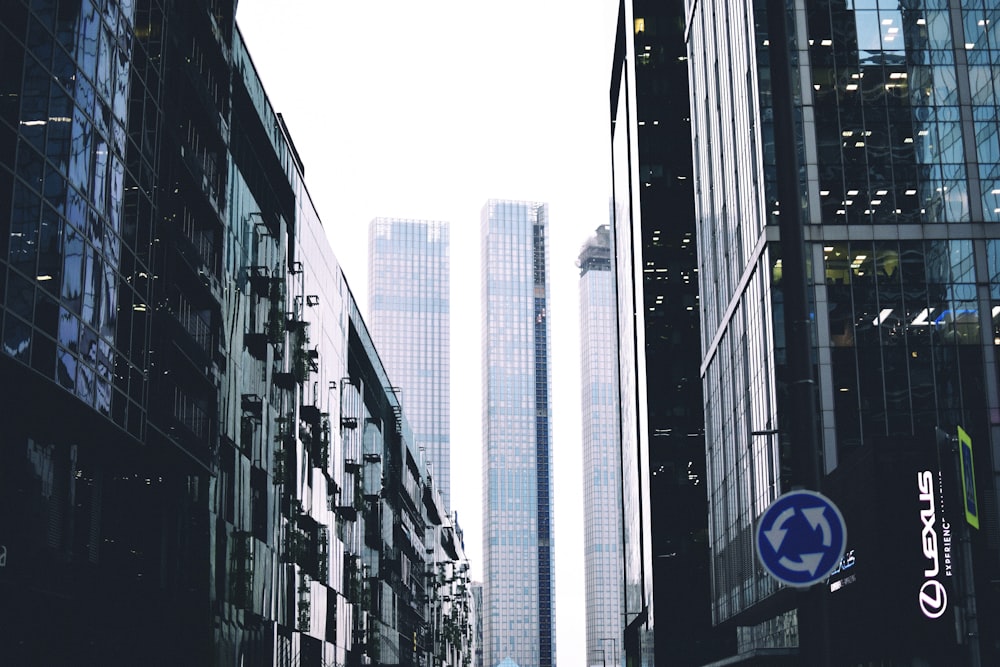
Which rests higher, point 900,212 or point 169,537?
point 900,212

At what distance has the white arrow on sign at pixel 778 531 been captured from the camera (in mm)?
11648

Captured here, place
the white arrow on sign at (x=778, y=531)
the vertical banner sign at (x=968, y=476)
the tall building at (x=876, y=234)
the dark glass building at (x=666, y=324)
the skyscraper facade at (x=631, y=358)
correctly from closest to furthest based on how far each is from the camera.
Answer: the white arrow on sign at (x=778, y=531) < the vertical banner sign at (x=968, y=476) < the tall building at (x=876, y=234) < the dark glass building at (x=666, y=324) < the skyscraper facade at (x=631, y=358)

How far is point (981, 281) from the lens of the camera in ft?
209

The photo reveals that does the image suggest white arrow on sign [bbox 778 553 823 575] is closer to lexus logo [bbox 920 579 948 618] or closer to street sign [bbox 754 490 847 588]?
street sign [bbox 754 490 847 588]

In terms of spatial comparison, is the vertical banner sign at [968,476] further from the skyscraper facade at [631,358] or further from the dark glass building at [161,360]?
the skyscraper facade at [631,358]

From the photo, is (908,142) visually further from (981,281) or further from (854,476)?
(854,476)

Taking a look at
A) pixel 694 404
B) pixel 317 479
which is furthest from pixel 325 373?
pixel 694 404

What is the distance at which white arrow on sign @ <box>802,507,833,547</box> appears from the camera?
1155cm

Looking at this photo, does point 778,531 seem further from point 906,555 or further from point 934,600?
point 906,555

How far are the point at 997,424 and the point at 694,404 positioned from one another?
65802 mm

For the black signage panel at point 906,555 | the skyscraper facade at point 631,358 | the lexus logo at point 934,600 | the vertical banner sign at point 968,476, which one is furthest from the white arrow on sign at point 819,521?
the skyscraper facade at point 631,358

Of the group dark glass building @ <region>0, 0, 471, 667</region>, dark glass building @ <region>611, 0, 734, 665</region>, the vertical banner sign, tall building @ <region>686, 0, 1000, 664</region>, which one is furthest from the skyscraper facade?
the vertical banner sign

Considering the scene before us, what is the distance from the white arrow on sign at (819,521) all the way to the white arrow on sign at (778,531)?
15 centimetres

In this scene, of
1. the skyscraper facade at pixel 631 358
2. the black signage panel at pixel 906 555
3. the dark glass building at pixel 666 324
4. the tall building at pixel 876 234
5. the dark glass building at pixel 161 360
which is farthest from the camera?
the skyscraper facade at pixel 631 358
